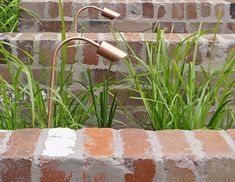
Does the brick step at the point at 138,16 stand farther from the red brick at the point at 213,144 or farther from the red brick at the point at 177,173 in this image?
the red brick at the point at 177,173

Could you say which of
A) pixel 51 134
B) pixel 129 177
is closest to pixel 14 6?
pixel 51 134

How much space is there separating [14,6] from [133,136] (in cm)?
217

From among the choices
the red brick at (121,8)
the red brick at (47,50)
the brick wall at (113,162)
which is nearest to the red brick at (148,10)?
the red brick at (121,8)

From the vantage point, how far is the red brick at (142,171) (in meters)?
1.46

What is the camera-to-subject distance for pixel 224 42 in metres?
2.63

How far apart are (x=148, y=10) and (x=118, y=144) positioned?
2.45m

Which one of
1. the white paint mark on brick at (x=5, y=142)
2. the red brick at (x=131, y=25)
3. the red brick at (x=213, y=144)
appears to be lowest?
the red brick at (x=131, y=25)

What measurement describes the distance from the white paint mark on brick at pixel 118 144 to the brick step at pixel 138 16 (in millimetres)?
2230

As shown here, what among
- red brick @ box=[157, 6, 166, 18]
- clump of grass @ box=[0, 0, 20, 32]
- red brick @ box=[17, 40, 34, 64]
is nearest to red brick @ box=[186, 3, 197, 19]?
red brick @ box=[157, 6, 166, 18]

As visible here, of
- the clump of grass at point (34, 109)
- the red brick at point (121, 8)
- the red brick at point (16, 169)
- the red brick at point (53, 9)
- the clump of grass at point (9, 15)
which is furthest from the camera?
the red brick at point (121, 8)

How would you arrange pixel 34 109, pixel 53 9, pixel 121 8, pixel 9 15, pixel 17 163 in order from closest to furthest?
pixel 17 163, pixel 34 109, pixel 9 15, pixel 53 9, pixel 121 8

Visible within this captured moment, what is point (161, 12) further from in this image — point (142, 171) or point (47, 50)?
point (142, 171)

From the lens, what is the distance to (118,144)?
1.55 metres

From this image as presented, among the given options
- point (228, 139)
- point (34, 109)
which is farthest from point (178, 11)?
point (228, 139)
